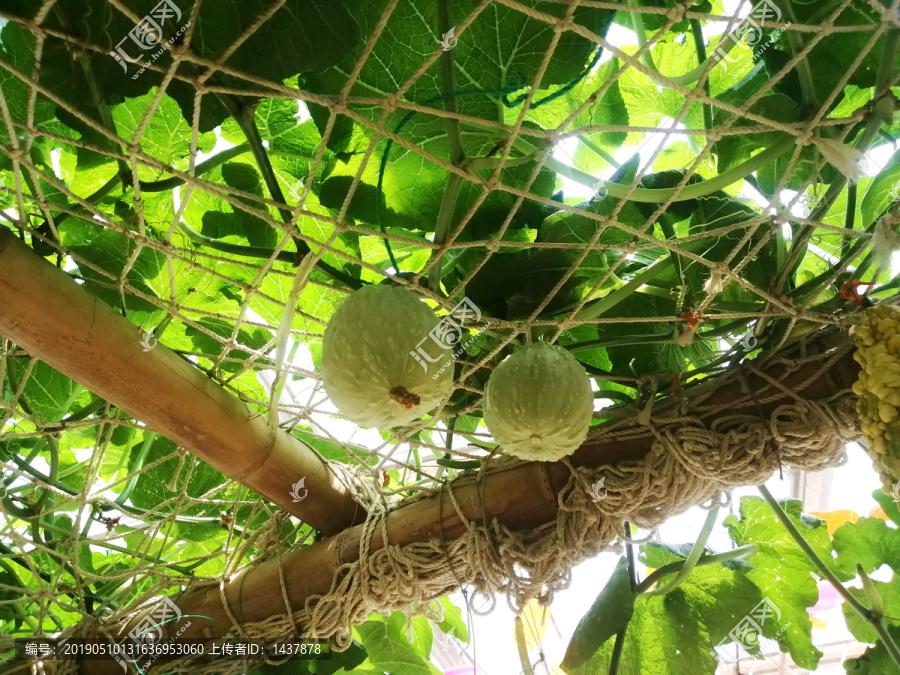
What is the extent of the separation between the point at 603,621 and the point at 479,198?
0.78m

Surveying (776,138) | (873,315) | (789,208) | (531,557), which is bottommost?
(531,557)

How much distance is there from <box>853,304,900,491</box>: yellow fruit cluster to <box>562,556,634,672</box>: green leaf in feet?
1.61

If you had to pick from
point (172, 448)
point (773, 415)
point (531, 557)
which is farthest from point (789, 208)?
point (172, 448)

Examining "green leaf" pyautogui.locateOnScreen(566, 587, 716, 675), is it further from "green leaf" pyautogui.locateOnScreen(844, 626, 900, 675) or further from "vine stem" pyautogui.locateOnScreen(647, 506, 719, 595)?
"green leaf" pyautogui.locateOnScreen(844, 626, 900, 675)

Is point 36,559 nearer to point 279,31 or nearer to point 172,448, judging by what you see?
point 172,448

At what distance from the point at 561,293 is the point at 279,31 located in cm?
49

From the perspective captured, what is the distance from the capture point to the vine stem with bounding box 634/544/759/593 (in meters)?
1.03

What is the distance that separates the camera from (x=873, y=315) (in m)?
0.64

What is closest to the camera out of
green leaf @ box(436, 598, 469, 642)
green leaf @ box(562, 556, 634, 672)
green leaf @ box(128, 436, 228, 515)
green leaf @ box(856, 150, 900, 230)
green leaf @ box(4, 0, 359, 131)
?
green leaf @ box(4, 0, 359, 131)

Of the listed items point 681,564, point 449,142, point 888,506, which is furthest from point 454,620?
point 449,142

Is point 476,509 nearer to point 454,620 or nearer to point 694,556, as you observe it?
point 694,556

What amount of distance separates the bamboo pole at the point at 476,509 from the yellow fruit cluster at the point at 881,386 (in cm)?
8

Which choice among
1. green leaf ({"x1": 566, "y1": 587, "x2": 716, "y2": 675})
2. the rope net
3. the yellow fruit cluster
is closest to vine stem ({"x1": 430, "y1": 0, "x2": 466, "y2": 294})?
the rope net

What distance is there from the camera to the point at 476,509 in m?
0.90
